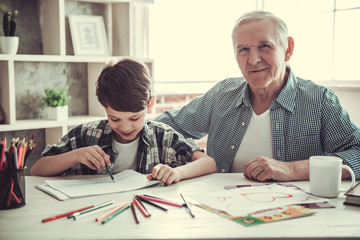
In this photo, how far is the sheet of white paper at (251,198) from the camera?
1.18 meters

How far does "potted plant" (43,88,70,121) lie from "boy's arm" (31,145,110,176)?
3.87 feet

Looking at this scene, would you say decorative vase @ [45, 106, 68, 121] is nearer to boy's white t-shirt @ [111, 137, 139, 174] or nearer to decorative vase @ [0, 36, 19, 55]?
decorative vase @ [0, 36, 19, 55]

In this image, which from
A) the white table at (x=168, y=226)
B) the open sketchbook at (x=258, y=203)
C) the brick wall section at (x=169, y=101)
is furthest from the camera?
the brick wall section at (x=169, y=101)

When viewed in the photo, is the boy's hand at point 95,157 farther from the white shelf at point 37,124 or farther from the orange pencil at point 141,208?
the white shelf at point 37,124

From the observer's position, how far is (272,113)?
191 cm

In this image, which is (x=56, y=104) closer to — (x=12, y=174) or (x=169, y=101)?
(x=169, y=101)

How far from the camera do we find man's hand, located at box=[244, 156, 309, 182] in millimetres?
1492

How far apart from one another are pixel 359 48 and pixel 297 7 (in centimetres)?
65

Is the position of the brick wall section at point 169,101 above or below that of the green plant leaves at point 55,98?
below

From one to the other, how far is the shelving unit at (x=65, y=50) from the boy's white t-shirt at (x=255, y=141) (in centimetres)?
127

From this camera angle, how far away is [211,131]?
212 cm

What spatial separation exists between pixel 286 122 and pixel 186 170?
2.01ft

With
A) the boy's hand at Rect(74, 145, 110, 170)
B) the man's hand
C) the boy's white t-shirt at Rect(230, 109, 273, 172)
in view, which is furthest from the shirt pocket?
the boy's hand at Rect(74, 145, 110, 170)

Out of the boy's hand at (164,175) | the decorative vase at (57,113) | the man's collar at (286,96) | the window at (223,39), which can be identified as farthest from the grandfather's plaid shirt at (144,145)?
the window at (223,39)
